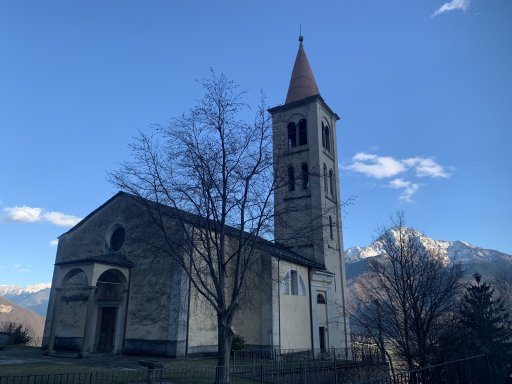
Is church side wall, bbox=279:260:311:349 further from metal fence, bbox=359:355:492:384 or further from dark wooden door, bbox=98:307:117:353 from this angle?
metal fence, bbox=359:355:492:384

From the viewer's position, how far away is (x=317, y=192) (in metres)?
31.1

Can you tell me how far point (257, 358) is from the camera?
65.7 ft

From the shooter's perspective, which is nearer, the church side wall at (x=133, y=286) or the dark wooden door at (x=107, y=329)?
the church side wall at (x=133, y=286)

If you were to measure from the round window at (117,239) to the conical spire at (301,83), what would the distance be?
64.4 feet

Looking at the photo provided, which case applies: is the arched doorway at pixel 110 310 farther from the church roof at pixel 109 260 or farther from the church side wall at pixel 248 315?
the church side wall at pixel 248 315

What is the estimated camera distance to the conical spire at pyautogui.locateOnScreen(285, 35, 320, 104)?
3531cm

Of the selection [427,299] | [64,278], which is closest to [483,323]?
[427,299]

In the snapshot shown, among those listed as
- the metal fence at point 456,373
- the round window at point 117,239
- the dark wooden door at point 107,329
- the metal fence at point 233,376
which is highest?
the round window at point 117,239

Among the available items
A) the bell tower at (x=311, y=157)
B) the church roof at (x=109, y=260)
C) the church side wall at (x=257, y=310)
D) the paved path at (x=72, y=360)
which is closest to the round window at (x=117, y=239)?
the church roof at (x=109, y=260)

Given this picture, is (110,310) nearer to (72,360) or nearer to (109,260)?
(109,260)

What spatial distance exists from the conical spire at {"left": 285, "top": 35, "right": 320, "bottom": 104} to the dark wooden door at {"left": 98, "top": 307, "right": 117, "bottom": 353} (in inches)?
923

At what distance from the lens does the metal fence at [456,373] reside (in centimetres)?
852

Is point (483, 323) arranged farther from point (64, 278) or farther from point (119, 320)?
point (64, 278)

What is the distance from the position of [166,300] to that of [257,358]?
5638mm
